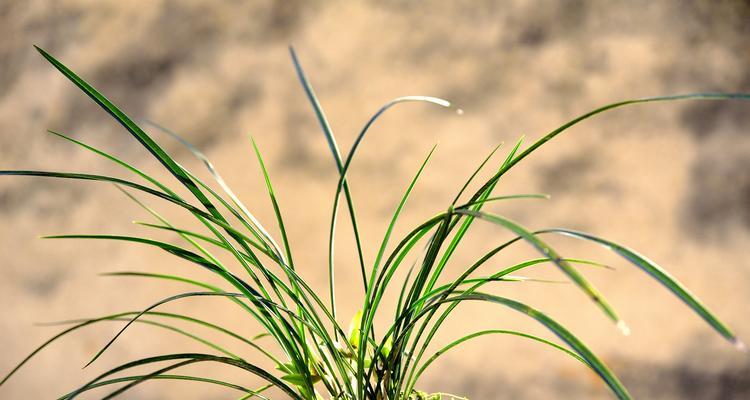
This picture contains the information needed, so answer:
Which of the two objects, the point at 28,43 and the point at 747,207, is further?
the point at 28,43

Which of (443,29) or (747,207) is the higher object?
(443,29)

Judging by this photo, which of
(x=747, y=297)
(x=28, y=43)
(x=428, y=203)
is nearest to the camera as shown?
(x=747, y=297)

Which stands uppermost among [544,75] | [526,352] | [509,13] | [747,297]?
[509,13]

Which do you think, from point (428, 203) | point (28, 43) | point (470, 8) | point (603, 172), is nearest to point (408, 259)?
point (428, 203)

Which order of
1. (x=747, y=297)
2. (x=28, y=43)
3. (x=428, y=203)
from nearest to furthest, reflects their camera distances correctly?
(x=747, y=297)
(x=428, y=203)
(x=28, y=43)

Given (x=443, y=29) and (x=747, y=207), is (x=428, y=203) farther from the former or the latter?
(x=747, y=207)

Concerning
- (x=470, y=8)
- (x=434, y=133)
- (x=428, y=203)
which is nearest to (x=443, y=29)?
(x=470, y=8)
